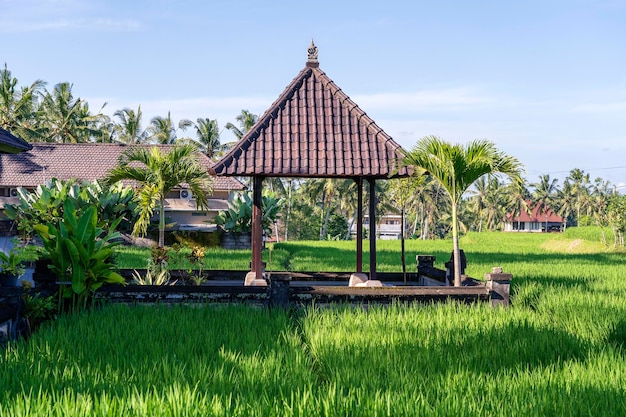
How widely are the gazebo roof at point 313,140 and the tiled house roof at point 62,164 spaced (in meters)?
24.2

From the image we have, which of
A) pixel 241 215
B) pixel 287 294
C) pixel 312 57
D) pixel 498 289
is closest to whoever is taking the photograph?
pixel 287 294

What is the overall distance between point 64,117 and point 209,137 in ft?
36.7

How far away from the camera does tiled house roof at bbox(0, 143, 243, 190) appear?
3631 cm

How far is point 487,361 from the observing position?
20.2ft

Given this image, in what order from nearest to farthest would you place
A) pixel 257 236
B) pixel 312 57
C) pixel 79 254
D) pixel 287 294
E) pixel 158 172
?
pixel 79 254
pixel 287 294
pixel 257 236
pixel 312 57
pixel 158 172

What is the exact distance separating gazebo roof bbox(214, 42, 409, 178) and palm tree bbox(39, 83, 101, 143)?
3890cm

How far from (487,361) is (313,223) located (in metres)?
51.8

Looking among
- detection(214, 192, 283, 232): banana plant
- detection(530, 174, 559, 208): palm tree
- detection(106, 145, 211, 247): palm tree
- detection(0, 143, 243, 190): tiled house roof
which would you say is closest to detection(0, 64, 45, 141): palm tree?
detection(0, 143, 243, 190): tiled house roof

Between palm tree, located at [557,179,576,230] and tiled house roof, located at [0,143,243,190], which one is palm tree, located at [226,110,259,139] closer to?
tiled house roof, located at [0,143,243,190]

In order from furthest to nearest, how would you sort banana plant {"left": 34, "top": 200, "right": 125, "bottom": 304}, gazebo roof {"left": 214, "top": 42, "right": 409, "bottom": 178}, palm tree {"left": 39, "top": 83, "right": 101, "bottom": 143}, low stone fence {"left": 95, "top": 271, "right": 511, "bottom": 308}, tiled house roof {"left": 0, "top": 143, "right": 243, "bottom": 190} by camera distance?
palm tree {"left": 39, "top": 83, "right": 101, "bottom": 143}
tiled house roof {"left": 0, "top": 143, "right": 243, "bottom": 190}
gazebo roof {"left": 214, "top": 42, "right": 409, "bottom": 178}
low stone fence {"left": 95, "top": 271, "right": 511, "bottom": 308}
banana plant {"left": 34, "top": 200, "right": 125, "bottom": 304}

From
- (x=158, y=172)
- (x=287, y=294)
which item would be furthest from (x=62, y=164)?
(x=287, y=294)

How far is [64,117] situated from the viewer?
47250 millimetres

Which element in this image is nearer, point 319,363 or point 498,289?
point 319,363

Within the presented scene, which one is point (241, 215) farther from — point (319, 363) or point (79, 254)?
point (319, 363)
